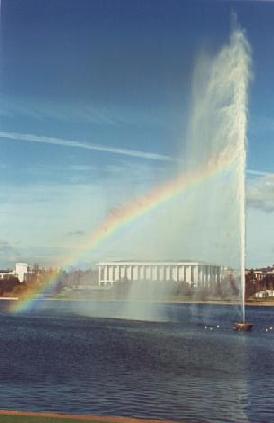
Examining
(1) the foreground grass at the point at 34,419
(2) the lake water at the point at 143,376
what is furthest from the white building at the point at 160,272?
(1) the foreground grass at the point at 34,419

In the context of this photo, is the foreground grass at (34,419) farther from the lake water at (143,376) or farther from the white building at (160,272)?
the white building at (160,272)

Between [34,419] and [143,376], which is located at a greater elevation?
[34,419]

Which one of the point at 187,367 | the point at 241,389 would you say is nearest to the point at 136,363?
the point at 187,367

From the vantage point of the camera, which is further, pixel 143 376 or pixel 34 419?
pixel 143 376

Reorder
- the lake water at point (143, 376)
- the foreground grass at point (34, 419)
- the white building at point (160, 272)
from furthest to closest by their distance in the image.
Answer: the white building at point (160, 272) < the lake water at point (143, 376) < the foreground grass at point (34, 419)

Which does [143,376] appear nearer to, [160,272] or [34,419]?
[34,419]

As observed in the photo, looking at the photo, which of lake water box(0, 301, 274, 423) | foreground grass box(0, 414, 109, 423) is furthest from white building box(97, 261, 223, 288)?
foreground grass box(0, 414, 109, 423)

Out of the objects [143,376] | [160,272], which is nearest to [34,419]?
[143,376]

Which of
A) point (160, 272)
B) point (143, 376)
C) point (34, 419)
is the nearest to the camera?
point (34, 419)
